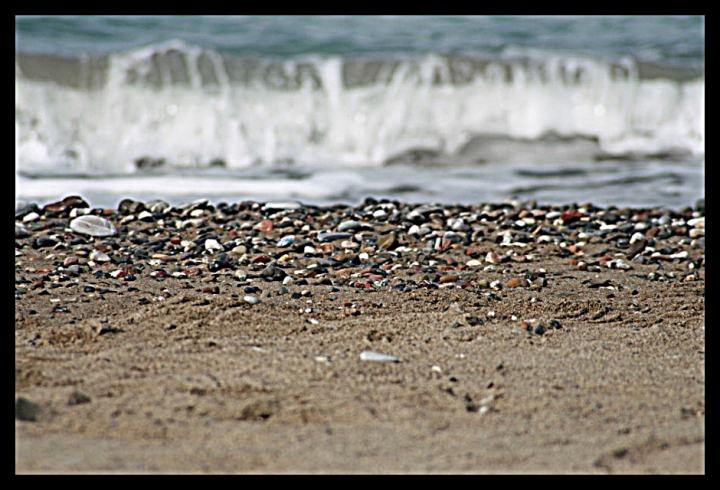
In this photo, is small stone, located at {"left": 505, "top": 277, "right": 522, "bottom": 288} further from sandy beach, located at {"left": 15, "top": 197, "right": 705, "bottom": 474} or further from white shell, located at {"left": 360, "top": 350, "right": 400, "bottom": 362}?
white shell, located at {"left": 360, "top": 350, "right": 400, "bottom": 362}

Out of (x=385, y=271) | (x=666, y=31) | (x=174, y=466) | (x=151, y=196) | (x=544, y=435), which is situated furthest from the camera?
(x=666, y=31)

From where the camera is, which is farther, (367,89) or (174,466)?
(367,89)

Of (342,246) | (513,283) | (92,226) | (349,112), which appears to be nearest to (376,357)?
(513,283)

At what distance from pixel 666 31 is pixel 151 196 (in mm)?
8363

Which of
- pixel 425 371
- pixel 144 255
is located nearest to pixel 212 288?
pixel 144 255

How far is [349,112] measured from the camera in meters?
8.59

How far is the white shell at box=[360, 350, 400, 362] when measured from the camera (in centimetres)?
261

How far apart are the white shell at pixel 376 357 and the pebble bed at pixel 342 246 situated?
726 millimetres

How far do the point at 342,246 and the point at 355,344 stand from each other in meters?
1.47

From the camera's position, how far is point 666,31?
11305 mm

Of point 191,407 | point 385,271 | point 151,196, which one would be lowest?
point 151,196

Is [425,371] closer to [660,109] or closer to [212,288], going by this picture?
[212,288]

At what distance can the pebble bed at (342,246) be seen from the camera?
360 cm

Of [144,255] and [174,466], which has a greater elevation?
[174,466]
